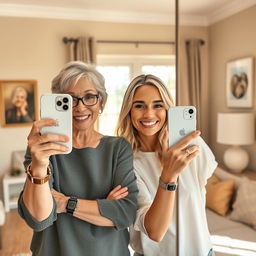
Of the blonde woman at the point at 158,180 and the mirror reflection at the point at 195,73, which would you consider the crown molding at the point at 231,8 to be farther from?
the blonde woman at the point at 158,180

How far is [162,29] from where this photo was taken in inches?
37.7

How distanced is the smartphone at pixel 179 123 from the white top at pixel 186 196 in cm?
10

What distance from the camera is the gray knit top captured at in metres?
0.29

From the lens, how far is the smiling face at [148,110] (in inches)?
10.6

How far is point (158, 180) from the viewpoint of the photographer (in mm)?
313

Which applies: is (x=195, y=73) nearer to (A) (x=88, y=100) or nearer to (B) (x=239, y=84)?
(B) (x=239, y=84)

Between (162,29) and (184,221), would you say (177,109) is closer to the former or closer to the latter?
(184,221)

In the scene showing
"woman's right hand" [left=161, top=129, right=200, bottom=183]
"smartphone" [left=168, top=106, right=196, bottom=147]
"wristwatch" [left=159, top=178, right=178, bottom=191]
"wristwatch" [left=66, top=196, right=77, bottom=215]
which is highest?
"smartphone" [left=168, top=106, right=196, bottom=147]

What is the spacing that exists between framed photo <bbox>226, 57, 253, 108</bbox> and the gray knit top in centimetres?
19

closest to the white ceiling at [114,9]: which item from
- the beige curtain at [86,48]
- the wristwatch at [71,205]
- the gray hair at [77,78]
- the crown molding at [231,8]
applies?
the crown molding at [231,8]

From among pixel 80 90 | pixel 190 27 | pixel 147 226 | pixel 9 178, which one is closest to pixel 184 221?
pixel 147 226

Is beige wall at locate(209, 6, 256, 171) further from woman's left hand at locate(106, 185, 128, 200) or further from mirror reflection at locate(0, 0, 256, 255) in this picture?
woman's left hand at locate(106, 185, 128, 200)

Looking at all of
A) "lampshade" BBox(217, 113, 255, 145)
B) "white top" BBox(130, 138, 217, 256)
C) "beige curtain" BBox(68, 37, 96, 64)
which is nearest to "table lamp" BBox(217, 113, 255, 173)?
"lampshade" BBox(217, 113, 255, 145)

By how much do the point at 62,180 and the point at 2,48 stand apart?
640 millimetres
